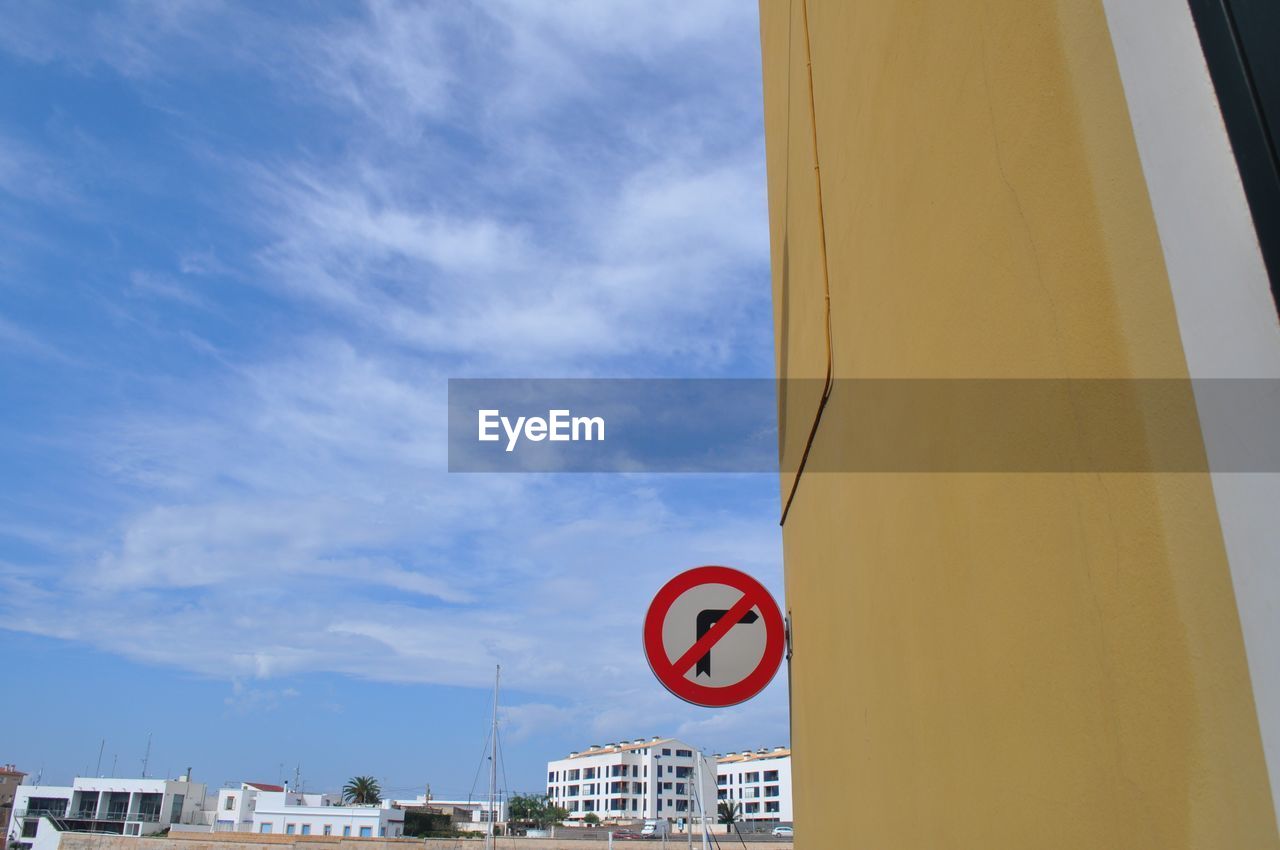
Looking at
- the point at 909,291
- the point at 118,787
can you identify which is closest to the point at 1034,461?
the point at 909,291

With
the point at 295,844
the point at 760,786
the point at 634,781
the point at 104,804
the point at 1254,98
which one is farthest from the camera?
the point at 634,781

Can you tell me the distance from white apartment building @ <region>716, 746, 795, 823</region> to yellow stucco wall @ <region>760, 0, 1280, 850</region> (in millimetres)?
87250

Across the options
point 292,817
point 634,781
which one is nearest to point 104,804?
point 292,817

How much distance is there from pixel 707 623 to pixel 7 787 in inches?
3869

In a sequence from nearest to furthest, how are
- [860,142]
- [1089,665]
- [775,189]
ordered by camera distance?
[1089,665] → [860,142] → [775,189]

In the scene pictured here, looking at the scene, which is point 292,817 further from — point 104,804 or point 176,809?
point 104,804

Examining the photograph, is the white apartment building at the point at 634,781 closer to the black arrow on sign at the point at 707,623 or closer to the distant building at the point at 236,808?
the distant building at the point at 236,808

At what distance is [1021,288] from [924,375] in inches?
26.5

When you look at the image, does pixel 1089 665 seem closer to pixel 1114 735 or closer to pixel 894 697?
pixel 1114 735

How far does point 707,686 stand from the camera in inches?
214

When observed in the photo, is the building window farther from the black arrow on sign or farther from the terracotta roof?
the black arrow on sign

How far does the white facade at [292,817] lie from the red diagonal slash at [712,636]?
209 ft

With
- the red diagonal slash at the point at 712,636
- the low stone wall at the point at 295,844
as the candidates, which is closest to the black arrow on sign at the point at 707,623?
the red diagonal slash at the point at 712,636

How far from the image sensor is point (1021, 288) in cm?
182
